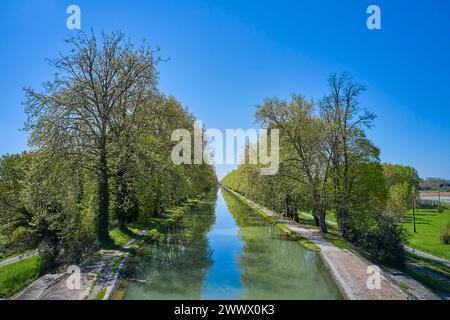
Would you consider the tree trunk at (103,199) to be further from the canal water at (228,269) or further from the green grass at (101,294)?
the green grass at (101,294)

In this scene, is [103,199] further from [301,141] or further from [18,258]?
[301,141]

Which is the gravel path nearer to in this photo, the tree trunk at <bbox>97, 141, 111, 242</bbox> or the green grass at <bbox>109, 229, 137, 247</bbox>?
the tree trunk at <bbox>97, 141, 111, 242</bbox>

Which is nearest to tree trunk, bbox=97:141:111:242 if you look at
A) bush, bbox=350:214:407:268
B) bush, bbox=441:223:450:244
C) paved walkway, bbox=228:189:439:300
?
paved walkway, bbox=228:189:439:300

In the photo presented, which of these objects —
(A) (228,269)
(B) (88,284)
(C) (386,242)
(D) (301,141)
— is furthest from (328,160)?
(B) (88,284)

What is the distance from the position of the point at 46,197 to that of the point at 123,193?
772 cm

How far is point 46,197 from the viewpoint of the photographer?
19188 millimetres

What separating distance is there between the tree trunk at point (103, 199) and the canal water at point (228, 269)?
2882mm

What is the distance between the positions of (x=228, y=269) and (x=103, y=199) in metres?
9.88

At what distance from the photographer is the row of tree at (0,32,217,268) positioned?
19422 mm

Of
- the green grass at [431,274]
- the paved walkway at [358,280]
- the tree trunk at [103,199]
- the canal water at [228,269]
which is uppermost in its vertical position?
the tree trunk at [103,199]

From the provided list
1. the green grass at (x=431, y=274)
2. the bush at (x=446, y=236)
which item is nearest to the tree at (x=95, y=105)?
the green grass at (x=431, y=274)

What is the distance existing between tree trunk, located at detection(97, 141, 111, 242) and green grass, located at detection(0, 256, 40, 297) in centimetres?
382

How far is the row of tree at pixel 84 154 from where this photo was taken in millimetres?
19422
